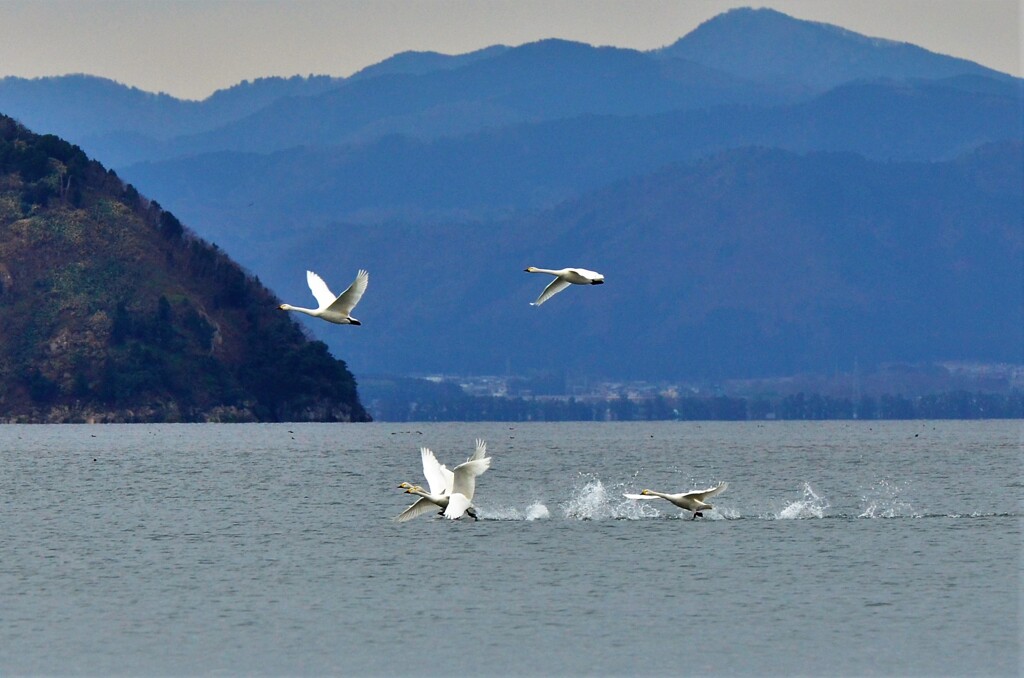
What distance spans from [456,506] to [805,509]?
2888 centimetres

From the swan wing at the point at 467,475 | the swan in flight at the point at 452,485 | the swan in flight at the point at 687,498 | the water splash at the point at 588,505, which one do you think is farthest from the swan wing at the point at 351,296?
the water splash at the point at 588,505

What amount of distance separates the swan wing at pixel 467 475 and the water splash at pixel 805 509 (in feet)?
73.9

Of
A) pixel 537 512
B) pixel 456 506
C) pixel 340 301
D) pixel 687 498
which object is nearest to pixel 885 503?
pixel 537 512

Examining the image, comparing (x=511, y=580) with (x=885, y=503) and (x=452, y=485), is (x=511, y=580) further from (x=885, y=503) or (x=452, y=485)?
(x=885, y=503)

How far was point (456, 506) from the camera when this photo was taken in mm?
50875

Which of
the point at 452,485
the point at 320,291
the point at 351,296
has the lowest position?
the point at 452,485

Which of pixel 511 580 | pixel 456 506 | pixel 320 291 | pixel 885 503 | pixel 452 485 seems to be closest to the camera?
pixel 456 506

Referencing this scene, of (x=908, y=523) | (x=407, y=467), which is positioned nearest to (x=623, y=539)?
(x=908, y=523)

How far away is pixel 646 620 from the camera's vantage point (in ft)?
148

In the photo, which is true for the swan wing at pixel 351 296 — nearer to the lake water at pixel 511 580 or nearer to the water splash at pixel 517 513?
the lake water at pixel 511 580

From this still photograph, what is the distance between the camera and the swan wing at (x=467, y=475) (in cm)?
5050

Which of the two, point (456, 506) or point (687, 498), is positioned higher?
point (687, 498)

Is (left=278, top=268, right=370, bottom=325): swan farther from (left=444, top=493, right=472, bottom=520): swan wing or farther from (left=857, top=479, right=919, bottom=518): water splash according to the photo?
(left=857, top=479, right=919, bottom=518): water splash

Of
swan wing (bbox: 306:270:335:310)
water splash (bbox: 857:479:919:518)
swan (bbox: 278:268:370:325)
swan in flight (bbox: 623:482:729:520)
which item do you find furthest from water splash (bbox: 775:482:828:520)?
swan (bbox: 278:268:370:325)
